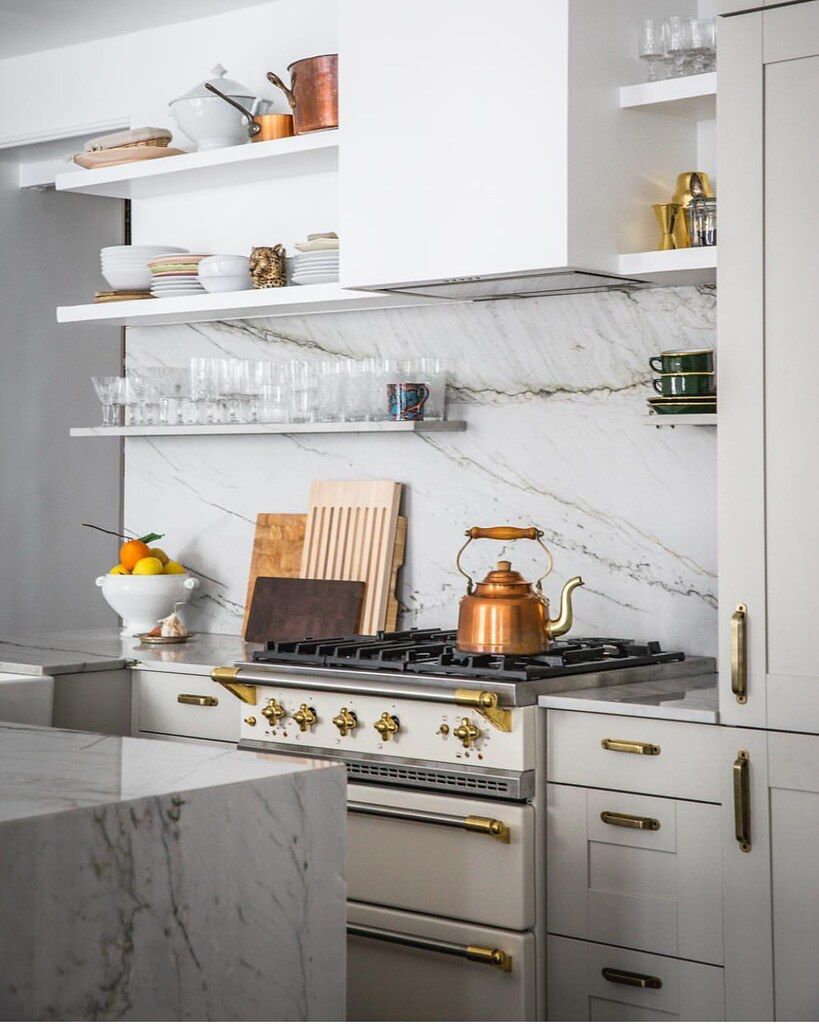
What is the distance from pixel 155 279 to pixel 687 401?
5.73ft

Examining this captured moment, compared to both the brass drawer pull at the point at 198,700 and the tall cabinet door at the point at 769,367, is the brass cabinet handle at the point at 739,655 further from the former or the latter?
the brass drawer pull at the point at 198,700

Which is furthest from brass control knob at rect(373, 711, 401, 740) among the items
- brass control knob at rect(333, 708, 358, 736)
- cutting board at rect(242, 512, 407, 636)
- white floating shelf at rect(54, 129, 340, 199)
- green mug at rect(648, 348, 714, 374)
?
white floating shelf at rect(54, 129, 340, 199)

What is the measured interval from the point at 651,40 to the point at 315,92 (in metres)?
0.93

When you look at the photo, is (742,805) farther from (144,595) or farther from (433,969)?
(144,595)

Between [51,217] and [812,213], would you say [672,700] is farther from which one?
[51,217]

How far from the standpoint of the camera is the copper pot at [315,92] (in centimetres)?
367

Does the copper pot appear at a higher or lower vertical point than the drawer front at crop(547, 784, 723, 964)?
higher

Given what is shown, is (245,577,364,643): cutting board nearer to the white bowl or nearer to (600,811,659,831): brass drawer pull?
the white bowl

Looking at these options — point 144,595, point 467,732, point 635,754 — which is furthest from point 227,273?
point 635,754

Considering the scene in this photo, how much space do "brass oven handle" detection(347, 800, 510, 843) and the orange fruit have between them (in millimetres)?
A: 1358

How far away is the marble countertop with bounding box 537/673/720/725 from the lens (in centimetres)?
272

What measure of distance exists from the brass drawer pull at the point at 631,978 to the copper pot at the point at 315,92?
7.10 feet

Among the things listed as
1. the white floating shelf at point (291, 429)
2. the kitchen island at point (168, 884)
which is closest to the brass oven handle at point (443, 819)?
the kitchen island at point (168, 884)

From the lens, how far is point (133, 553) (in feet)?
13.6
